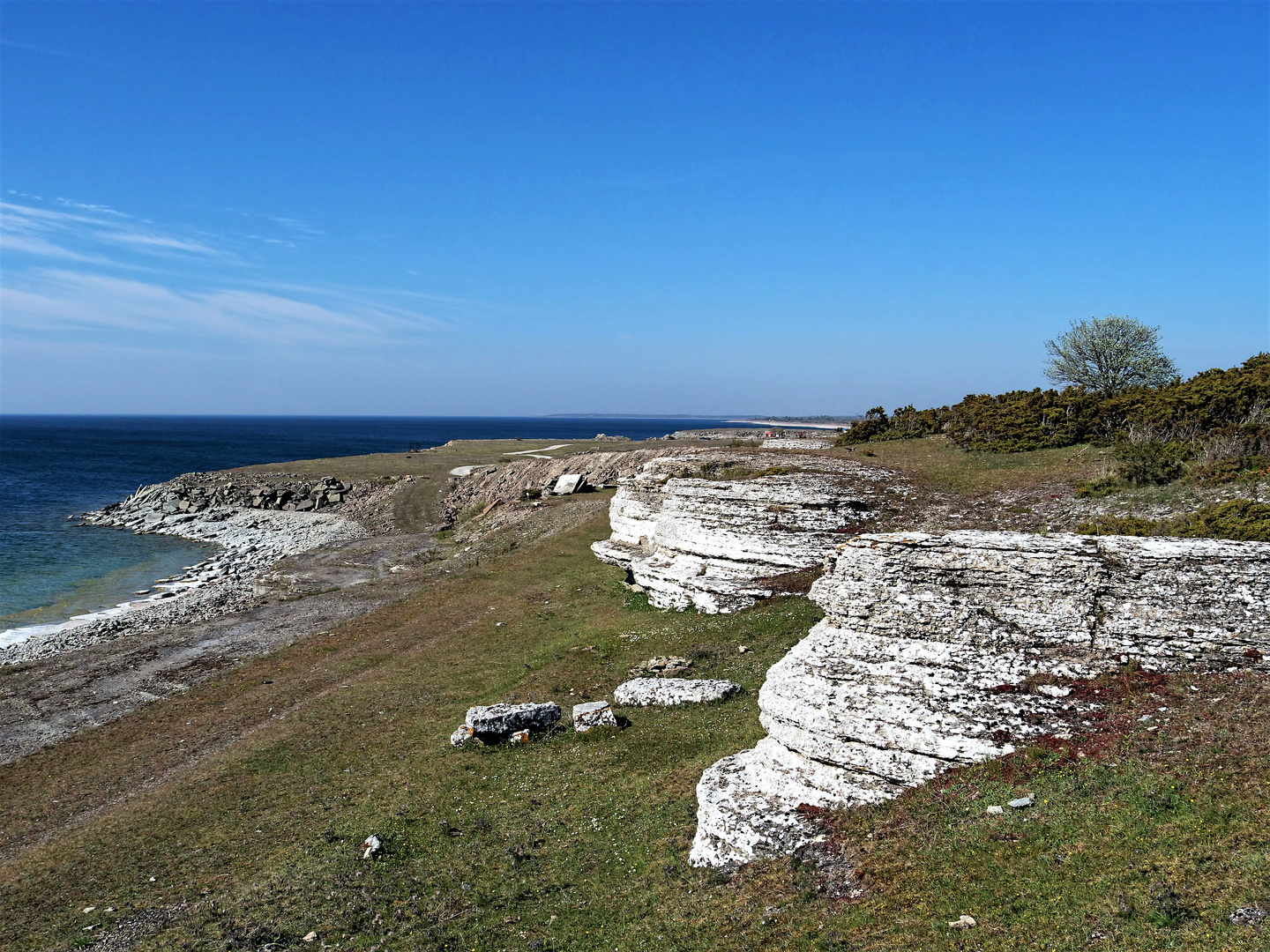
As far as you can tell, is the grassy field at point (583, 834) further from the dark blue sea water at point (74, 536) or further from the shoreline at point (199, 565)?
the dark blue sea water at point (74, 536)

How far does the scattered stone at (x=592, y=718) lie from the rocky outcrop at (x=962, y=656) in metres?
5.76

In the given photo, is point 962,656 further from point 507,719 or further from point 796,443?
point 796,443

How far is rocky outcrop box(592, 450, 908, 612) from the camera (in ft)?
91.1

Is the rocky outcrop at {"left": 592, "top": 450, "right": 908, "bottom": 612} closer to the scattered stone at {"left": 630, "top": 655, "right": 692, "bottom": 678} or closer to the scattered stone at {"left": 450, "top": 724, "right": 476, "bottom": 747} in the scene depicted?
the scattered stone at {"left": 630, "top": 655, "right": 692, "bottom": 678}

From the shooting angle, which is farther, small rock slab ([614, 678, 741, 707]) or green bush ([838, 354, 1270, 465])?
green bush ([838, 354, 1270, 465])

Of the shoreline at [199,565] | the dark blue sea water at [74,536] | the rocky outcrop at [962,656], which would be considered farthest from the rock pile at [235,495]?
the rocky outcrop at [962,656]

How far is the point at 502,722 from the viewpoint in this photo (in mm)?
20766

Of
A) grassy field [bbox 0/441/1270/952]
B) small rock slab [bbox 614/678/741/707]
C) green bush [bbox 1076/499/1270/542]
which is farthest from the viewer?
Answer: small rock slab [bbox 614/678/741/707]

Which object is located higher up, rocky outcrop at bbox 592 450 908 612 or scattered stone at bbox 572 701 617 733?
rocky outcrop at bbox 592 450 908 612

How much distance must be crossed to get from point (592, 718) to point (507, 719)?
8.51 feet

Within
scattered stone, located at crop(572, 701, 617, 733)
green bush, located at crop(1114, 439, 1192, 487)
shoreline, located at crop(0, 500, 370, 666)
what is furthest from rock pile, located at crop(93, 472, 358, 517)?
green bush, located at crop(1114, 439, 1192, 487)

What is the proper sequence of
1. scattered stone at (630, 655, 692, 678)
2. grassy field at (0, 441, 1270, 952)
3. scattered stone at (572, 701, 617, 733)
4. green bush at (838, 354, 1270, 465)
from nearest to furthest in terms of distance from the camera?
1. grassy field at (0, 441, 1270, 952)
2. scattered stone at (572, 701, 617, 733)
3. scattered stone at (630, 655, 692, 678)
4. green bush at (838, 354, 1270, 465)

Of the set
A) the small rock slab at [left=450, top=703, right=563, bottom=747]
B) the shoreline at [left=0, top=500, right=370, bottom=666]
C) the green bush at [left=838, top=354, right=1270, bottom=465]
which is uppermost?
the green bush at [left=838, top=354, right=1270, bottom=465]

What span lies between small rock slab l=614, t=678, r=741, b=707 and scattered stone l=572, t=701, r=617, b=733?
1.25 meters
